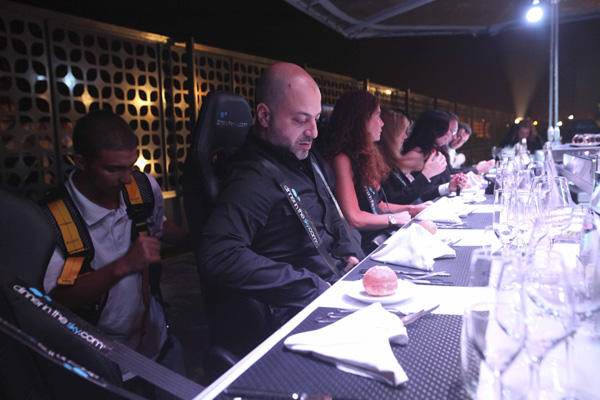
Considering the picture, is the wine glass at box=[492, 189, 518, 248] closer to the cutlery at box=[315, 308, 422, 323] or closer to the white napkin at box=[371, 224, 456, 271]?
the white napkin at box=[371, 224, 456, 271]

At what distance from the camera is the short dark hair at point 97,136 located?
1.56 metres

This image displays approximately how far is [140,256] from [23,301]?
50 cm

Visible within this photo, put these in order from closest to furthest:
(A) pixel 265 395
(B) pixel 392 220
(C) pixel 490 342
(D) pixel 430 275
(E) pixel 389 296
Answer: (C) pixel 490 342 → (A) pixel 265 395 → (E) pixel 389 296 → (D) pixel 430 275 → (B) pixel 392 220

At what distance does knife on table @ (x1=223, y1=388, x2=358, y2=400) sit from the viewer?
0.64 metres

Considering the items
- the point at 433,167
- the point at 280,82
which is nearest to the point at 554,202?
the point at 280,82

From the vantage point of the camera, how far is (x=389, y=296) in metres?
1.06

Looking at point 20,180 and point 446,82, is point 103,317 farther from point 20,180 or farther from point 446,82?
point 446,82

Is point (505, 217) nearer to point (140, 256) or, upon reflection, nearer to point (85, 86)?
point (140, 256)

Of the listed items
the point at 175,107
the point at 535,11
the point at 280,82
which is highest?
the point at 535,11

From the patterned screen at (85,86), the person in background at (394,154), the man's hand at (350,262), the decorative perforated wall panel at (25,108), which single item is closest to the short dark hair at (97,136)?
the man's hand at (350,262)

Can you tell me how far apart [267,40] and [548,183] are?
5.49 meters

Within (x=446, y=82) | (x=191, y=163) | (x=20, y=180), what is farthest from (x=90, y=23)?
(x=446, y=82)

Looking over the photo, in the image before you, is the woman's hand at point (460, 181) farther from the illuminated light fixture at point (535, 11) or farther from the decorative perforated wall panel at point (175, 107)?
the illuminated light fixture at point (535, 11)

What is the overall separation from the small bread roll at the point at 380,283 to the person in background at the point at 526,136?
6671 mm
